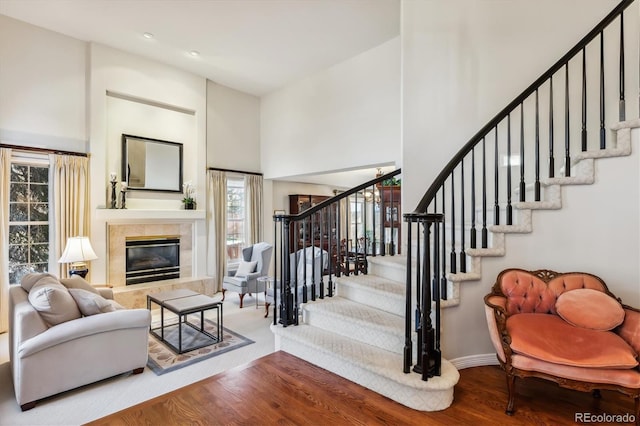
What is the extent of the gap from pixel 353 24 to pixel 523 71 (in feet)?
8.51

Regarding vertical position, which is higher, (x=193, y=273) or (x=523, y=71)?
(x=523, y=71)

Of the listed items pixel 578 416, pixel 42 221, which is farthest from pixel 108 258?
pixel 578 416

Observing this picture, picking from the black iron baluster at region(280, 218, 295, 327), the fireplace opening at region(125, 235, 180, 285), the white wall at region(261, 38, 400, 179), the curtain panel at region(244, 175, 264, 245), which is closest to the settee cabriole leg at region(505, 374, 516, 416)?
the black iron baluster at region(280, 218, 295, 327)

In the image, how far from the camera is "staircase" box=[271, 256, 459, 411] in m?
2.03

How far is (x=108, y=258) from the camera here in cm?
536

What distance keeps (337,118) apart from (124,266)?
4.66 m

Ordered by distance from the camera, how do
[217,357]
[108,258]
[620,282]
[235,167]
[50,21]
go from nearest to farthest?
[620,282] → [217,357] → [50,21] → [108,258] → [235,167]

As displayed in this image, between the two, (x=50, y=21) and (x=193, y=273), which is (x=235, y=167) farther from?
(x=50, y=21)

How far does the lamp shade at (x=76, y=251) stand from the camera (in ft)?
14.4

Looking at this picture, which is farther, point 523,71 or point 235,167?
point 235,167

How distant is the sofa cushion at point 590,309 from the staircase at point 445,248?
1.83ft

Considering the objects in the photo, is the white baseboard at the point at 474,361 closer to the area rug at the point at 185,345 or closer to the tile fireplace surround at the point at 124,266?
the area rug at the point at 185,345

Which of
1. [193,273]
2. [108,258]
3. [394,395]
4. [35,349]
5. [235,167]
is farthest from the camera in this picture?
[235,167]

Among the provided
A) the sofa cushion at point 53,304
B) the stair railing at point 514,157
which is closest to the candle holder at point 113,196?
the sofa cushion at point 53,304
